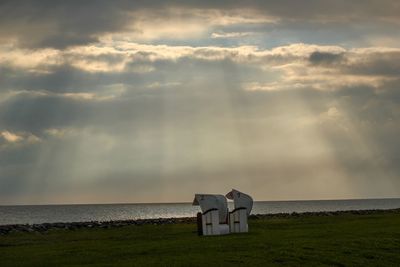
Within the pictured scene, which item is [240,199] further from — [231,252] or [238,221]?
[231,252]

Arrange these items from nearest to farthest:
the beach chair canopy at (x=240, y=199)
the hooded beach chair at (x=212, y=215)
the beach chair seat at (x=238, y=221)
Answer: the hooded beach chair at (x=212, y=215), the beach chair seat at (x=238, y=221), the beach chair canopy at (x=240, y=199)

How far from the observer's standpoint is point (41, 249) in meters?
31.8

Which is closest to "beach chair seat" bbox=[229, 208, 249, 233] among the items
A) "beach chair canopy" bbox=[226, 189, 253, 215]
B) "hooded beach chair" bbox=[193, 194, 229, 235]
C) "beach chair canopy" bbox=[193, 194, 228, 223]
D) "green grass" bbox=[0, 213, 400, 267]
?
"hooded beach chair" bbox=[193, 194, 229, 235]

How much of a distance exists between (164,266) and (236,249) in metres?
6.21

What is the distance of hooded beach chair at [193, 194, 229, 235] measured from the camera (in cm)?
3900

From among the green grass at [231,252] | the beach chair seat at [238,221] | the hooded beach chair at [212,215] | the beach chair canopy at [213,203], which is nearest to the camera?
the green grass at [231,252]

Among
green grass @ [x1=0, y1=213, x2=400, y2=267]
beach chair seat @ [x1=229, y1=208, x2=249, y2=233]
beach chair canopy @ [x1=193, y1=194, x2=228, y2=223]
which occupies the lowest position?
green grass @ [x1=0, y1=213, x2=400, y2=267]

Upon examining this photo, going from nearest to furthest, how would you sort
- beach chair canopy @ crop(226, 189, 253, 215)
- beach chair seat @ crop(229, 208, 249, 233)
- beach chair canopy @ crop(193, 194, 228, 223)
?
beach chair canopy @ crop(193, 194, 228, 223)
beach chair seat @ crop(229, 208, 249, 233)
beach chair canopy @ crop(226, 189, 253, 215)

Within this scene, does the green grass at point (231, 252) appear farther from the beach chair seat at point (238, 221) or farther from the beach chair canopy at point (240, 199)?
the beach chair canopy at point (240, 199)

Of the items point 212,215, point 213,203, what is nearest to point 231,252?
point 212,215

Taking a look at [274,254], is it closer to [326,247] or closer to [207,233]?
[326,247]

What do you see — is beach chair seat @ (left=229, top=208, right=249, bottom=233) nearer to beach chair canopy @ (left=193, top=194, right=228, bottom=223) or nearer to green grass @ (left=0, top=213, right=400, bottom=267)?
beach chair canopy @ (left=193, top=194, right=228, bottom=223)

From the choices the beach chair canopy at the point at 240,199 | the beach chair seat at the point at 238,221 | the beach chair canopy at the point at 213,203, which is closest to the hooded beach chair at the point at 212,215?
the beach chair canopy at the point at 213,203

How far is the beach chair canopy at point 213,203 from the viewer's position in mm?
40850
